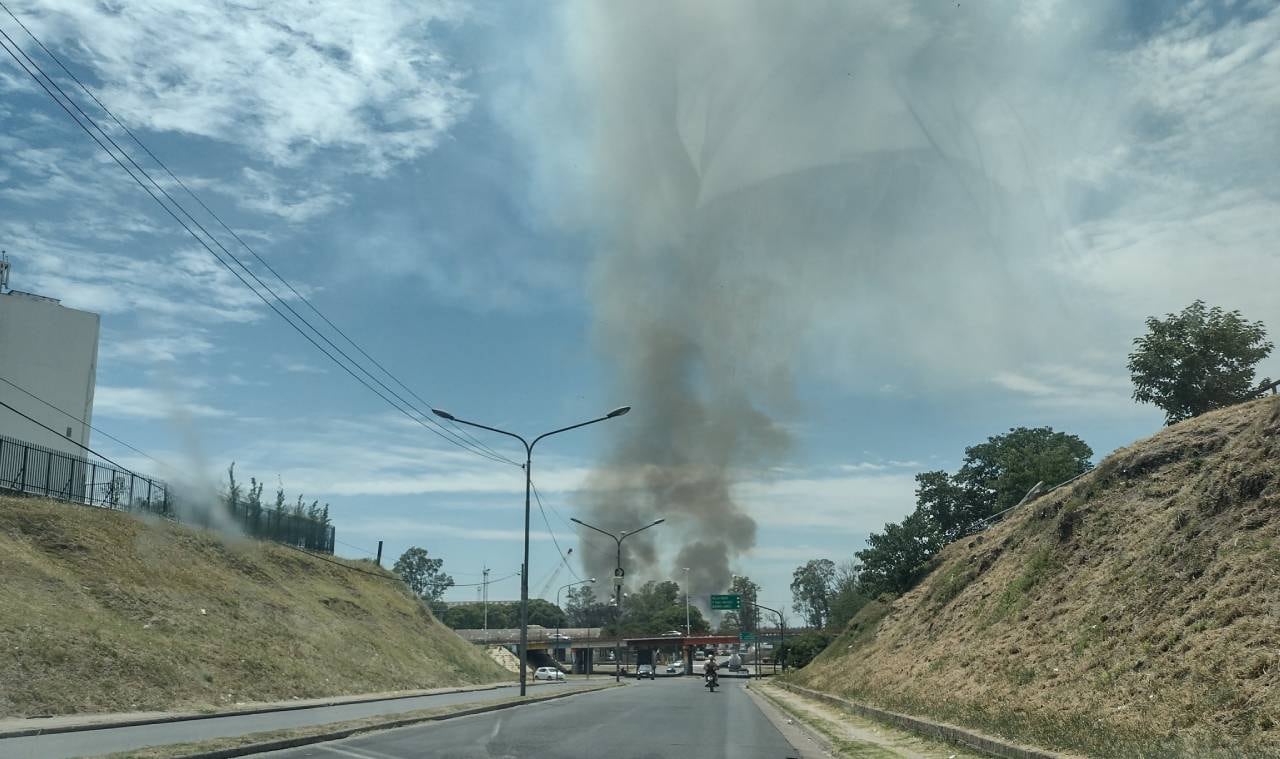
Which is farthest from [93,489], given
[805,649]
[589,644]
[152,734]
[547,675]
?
[589,644]

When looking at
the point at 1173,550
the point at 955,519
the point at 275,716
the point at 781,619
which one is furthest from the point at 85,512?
the point at 781,619

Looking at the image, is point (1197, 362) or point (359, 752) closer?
point (359, 752)

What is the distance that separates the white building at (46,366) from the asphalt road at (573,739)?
43.0 m

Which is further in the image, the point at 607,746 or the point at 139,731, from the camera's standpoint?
the point at 139,731

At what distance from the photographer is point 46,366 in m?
58.0

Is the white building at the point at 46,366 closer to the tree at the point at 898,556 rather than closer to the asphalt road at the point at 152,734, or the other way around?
the asphalt road at the point at 152,734

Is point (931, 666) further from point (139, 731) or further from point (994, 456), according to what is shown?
point (994, 456)

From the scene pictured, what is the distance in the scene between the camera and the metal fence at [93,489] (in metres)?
37.4

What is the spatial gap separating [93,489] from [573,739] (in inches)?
1314

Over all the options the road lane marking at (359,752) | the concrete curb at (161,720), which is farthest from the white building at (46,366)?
the road lane marking at (359,752)

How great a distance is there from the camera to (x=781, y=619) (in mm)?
102625

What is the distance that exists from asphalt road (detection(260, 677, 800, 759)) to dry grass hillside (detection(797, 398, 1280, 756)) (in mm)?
4484

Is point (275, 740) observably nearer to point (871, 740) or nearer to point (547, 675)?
point (871, 740)

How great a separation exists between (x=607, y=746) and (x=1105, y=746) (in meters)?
8.57
